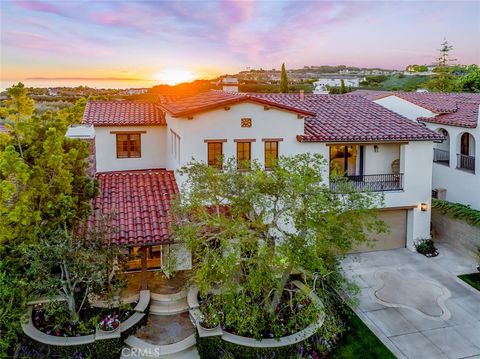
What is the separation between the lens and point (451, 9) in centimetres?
2911

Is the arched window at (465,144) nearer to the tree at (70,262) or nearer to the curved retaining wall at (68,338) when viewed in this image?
the tree at (70,262)

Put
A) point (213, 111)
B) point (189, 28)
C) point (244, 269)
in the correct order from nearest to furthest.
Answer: point (244, 269) < point (213, 111) < point (189, 28)

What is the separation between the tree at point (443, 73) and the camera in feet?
214

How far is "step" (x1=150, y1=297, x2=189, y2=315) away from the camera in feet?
52.7

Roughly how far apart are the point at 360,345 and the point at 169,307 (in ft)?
23.7

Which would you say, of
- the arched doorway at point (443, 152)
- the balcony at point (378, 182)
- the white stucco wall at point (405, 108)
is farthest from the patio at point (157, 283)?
the white stucco wall at point (405, 108)

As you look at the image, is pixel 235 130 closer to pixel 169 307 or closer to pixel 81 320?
pixel 169 307

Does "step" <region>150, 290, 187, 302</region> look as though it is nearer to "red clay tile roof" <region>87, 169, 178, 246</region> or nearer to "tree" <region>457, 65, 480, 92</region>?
"red clay tile roof" <region>87, 169, 178, 246</region>

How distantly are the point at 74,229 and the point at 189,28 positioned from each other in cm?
1586

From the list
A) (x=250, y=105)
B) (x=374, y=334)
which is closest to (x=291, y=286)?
(x=374, y=334)

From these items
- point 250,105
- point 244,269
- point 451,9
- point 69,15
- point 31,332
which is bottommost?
point 31,332

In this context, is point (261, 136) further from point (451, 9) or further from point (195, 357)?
point (451, 9)

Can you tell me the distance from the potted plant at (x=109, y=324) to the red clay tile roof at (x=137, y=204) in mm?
2721

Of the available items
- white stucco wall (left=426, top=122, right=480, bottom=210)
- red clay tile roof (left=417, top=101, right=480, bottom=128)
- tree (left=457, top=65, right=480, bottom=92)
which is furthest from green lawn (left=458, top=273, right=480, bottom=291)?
tree (left=457, top=65, right=480, bottom=92)
